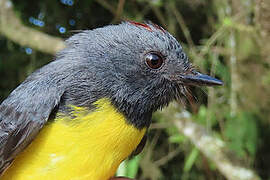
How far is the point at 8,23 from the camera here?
4.84 meters

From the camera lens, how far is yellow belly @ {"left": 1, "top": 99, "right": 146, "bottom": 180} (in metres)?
1.85

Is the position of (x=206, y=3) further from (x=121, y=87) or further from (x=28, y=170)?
(x=28, y=170)

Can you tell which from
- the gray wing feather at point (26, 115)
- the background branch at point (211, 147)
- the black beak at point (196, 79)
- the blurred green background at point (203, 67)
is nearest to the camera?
the gray wing feather at point (26, 115)

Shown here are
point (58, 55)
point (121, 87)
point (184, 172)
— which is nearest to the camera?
point (121, 87)

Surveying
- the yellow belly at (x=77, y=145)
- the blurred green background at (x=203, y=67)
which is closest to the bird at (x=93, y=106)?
the yellow belly at (x=77, y=145)

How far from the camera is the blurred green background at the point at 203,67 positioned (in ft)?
13.1

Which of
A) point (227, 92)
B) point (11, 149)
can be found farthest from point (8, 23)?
point (11, 149)

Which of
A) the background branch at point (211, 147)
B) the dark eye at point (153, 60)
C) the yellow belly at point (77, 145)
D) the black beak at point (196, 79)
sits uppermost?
the dark eye at point (153, 60)

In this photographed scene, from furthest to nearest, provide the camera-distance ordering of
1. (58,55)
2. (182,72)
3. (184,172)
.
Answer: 1. (184,172)
2. (58,55)
3. (182,72)

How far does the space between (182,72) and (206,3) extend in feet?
10.7

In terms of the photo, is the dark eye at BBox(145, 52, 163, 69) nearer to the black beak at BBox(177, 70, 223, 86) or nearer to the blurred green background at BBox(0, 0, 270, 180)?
the black beak at BBox(177, 70, 223, 86)

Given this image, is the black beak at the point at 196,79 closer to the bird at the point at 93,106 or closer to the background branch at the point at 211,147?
the bird at the point at 93,106

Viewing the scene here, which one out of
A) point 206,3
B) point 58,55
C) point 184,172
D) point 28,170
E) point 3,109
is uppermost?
point 206,3

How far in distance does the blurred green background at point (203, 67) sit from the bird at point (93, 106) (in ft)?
5.09
